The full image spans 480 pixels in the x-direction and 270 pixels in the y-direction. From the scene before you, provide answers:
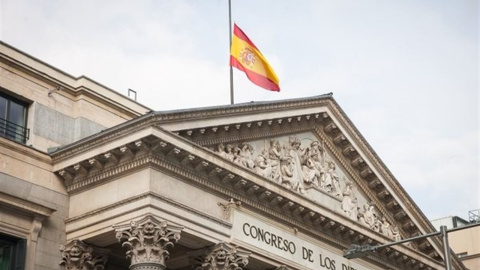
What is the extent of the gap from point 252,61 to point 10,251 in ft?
44.0

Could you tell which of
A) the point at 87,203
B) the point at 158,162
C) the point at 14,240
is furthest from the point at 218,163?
the point at 14,240

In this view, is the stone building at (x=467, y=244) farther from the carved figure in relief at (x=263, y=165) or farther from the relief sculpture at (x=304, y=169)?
the carved figure in relief at (x=263, y=165)

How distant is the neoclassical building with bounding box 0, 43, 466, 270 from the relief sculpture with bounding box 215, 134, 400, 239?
0.21ft

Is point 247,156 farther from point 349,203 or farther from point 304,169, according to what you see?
point 349,203

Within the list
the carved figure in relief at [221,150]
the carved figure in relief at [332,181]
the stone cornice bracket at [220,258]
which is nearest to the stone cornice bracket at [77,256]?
the stone cornice bracket at [220,258]

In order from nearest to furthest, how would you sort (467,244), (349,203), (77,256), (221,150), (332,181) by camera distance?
(77,256) → (221,150) → (332,181) → (349,203) → (467,244)

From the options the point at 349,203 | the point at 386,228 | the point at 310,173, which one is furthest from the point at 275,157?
the point at 386,228

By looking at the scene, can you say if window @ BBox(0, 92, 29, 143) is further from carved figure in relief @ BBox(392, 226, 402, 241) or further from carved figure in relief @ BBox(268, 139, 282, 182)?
carved figure in relief @ BBox(392, 226, 402, 241)

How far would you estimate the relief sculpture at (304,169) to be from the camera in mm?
30609

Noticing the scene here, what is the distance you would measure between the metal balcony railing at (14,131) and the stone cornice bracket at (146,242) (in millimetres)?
4926

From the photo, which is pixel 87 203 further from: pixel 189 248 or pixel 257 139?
pixel 257 139

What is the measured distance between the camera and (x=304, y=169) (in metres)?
33.8

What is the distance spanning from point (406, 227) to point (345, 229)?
6299mm

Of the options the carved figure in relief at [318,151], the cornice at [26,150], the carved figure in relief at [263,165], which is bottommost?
the cornice at [26,150]
